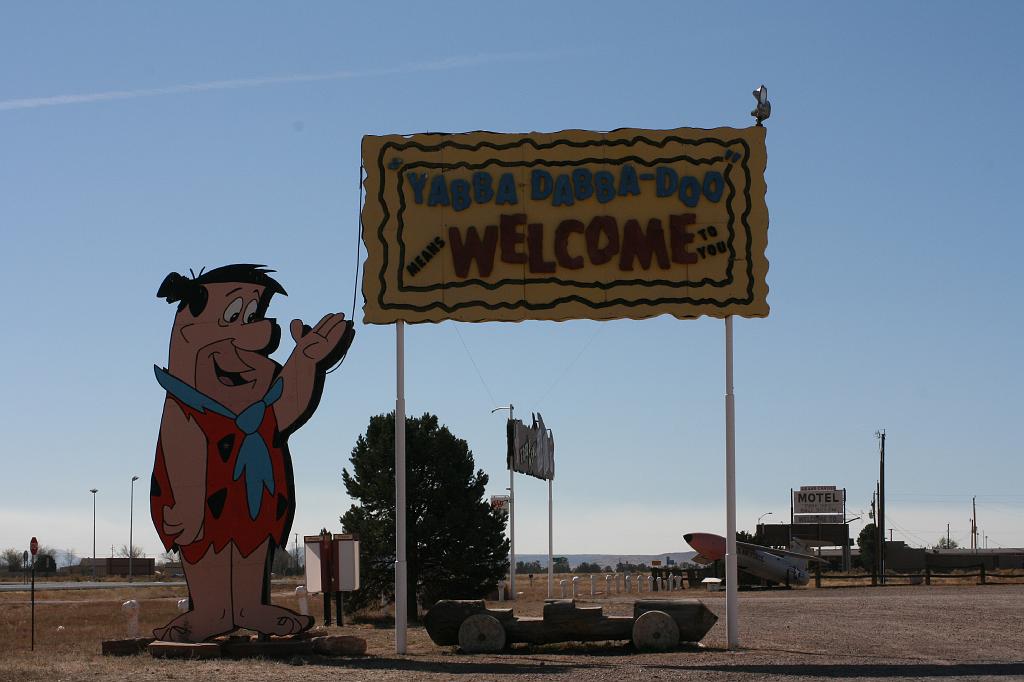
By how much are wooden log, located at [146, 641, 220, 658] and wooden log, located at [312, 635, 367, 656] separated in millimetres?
1524

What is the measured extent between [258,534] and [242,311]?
3.58 m

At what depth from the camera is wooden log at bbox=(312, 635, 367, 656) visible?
18922 millimetres

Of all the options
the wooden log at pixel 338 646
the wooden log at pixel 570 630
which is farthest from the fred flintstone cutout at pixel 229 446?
the wooden log at pixel 570 630

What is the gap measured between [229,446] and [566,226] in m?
6.40

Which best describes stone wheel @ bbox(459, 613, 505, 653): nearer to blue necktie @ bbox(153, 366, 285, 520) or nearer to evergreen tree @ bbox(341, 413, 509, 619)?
blue necktie @ bbox(153, 366, 285, 520)

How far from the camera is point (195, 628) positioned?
19.4 meters

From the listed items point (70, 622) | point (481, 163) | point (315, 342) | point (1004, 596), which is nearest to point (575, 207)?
point (481, 163)

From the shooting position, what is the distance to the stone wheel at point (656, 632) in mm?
18828

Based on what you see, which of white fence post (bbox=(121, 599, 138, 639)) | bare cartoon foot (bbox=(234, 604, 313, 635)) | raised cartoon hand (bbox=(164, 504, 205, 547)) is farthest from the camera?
white fence post (bbox=(121, 599, 138, 639))

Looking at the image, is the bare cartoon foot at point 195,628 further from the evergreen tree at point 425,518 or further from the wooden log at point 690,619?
the evergreen tree at point 425,518

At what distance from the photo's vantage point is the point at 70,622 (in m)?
37.9

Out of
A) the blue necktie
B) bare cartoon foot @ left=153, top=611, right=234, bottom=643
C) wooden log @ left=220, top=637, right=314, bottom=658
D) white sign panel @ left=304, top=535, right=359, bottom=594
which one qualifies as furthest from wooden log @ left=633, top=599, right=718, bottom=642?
white sign panel @ left=304, top=535, right=359, bottom=594

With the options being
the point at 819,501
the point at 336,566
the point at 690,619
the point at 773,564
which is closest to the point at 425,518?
the point at 336,566

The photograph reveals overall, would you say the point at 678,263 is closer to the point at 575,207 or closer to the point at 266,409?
the point at 575,207
